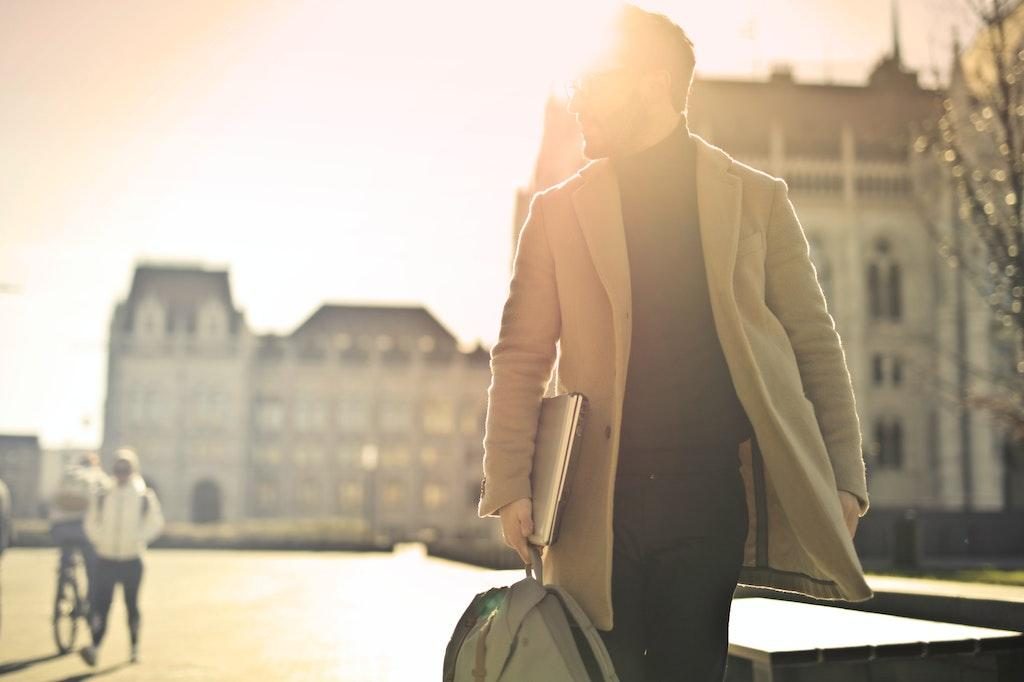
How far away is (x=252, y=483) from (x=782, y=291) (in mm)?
77320

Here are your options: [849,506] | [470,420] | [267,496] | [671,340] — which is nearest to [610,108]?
[671,340]

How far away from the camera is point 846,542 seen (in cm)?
274

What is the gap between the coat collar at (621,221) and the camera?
2.79m

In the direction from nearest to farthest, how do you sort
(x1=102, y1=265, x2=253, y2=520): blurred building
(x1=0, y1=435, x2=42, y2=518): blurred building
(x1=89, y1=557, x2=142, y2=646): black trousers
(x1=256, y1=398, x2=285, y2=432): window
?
(x1=89, y1=557, x2=142, y2=646): black trousers → (x1=102, y1=265, x2=253, y2=520): blurred building → (x1=256, y1=398, x2=285, y2=432): window → (x1=0, y1=435, x2=42, y2=518): blurred building

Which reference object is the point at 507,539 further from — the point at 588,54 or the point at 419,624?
the point at 419,624

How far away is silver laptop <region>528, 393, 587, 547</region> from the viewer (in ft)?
8.93

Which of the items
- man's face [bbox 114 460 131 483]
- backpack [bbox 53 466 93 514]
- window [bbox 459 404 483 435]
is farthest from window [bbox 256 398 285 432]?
man's face [bbox 114 460 131 483]

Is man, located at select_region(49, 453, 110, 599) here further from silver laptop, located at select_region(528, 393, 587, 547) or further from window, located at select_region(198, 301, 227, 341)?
window, located at select_region(198, 301, 227, 341)

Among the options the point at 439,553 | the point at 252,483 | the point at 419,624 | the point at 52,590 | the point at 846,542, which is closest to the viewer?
the point at 846,542

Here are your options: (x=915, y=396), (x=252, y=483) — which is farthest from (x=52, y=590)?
(x=252, y=483)

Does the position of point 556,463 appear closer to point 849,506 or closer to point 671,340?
point 671,340

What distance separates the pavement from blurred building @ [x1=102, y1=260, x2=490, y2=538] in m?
53.2

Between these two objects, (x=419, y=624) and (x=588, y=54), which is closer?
(x=588, y=54)

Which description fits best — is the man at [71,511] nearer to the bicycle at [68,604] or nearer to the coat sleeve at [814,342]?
the bicycle at [68,604]
